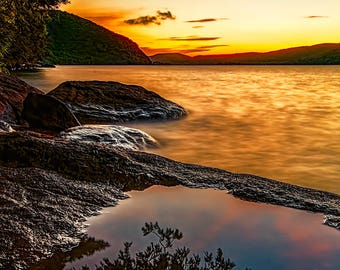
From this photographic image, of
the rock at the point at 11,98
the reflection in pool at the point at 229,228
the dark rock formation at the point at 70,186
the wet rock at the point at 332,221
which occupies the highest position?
the rock at the point at 11,98

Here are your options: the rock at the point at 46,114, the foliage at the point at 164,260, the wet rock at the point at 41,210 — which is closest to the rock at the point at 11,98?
the rock at the point at 46,114

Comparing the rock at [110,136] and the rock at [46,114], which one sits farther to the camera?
the rock at [46,114]

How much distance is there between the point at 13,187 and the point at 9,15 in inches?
645

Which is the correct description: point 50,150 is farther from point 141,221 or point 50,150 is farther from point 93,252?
point 93,252

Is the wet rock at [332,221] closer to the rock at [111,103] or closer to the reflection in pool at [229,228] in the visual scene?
the reflection in pool at [229,228]

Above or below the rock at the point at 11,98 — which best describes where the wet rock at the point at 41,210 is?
below

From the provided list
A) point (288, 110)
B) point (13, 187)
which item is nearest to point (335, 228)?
point (13, 187)

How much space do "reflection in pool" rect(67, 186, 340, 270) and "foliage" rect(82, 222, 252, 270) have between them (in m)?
0.08

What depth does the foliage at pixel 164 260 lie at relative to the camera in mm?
3908

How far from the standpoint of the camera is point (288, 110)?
26.9 meters

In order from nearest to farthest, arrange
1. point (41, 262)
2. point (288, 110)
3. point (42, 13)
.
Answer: point (41, 262) < point (42, 13) < point (288, 110)

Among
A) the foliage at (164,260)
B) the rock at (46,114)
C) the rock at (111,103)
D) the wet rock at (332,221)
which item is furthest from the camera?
the rock at (111,103)

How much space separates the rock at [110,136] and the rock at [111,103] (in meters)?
4.77

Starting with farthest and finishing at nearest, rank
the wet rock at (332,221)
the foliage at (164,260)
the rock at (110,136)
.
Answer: the rock at (110,136), the wet rock at (332,221), the foliage at (164,260)
